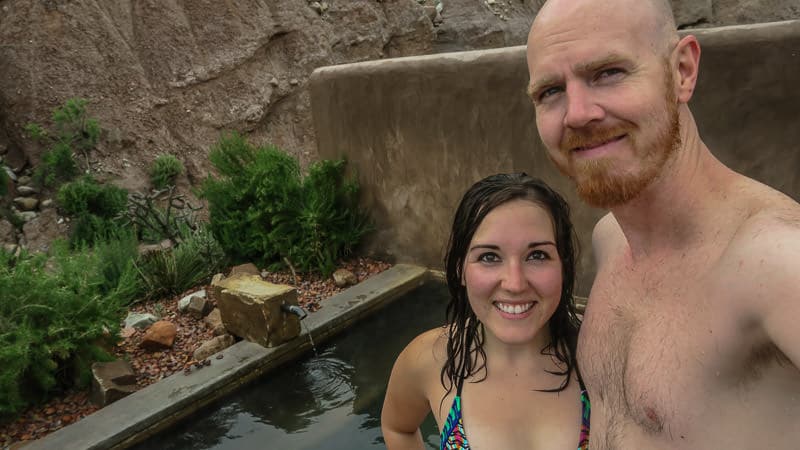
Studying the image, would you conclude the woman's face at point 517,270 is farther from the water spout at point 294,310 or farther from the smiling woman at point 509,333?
the water spout at point 294,310

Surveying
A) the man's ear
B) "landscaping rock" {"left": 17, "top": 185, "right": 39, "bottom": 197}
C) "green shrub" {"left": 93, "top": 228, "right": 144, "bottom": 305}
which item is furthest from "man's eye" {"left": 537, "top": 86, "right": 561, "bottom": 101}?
"landscaping rock" {"left": 17, "top": 185, "right": 39, "bottom": 197}

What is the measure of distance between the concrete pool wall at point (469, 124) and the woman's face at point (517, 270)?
2.26 m

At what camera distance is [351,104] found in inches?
204

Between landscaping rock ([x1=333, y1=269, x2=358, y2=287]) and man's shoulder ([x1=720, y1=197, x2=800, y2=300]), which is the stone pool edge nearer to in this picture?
landscaping rock ([x1=333, y1=269, x2=358, y2=287])

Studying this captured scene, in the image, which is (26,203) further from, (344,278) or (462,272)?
(462,272)

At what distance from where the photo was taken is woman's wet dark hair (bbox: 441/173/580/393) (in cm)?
154

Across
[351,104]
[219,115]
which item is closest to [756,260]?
[351,104]

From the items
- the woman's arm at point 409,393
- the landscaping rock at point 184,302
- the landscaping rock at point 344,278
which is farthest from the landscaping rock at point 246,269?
the woman's arm at point 409,393

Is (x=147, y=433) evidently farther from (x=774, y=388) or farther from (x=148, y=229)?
(x=148, y=229)

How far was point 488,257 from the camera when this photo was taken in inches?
60.0

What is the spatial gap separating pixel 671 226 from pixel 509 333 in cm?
48

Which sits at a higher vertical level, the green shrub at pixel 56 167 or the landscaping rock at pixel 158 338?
the green shrub at pixel 56 167

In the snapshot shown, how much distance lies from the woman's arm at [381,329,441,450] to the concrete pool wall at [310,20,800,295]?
238 centimetres

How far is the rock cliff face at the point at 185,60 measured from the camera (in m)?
9.14
